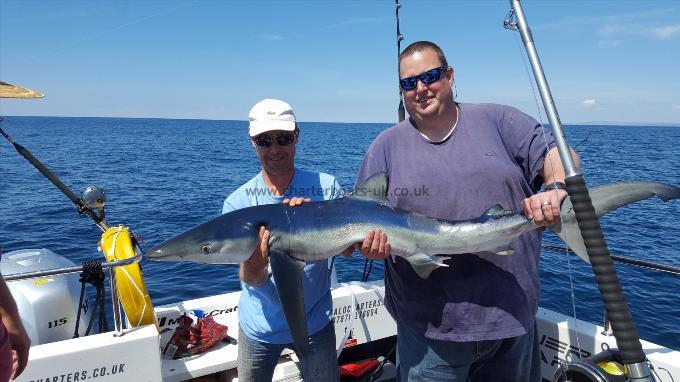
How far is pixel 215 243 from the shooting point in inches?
117

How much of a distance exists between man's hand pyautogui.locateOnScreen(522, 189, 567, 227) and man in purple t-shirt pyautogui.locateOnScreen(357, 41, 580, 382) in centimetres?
5

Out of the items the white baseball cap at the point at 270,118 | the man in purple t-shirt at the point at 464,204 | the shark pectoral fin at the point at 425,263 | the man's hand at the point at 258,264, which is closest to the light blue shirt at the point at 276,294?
the man's hand at the point at 258,264

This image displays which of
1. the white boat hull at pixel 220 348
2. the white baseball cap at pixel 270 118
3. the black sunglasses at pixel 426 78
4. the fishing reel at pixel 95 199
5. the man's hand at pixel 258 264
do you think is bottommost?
the white boat hull at pixel 220 348

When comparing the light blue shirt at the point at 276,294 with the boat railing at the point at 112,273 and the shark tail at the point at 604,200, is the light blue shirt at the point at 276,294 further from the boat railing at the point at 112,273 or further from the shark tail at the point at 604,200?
the shark tail at the point at 604,200

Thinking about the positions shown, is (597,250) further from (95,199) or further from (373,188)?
(95,199)

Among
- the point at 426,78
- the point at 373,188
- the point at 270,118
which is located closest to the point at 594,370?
the point at 373,188

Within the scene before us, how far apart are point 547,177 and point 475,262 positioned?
649mm

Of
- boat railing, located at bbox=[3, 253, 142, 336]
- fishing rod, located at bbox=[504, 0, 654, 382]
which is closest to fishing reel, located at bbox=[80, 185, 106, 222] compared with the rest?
boat railing, located at bbox=[3, 253, 142, 336]

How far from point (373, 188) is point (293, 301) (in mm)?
834

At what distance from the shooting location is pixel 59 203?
19.2m

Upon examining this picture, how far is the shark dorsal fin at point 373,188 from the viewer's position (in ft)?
9.39

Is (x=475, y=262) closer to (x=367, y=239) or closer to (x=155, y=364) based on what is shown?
(x=367, y=239)

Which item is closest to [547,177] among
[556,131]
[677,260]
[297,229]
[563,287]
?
[556,131]

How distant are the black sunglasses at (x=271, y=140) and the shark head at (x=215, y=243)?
0.52m
